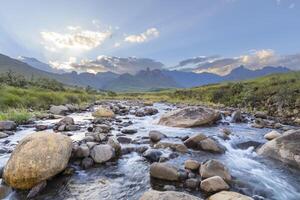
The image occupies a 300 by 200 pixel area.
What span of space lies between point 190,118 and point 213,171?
1662 cm

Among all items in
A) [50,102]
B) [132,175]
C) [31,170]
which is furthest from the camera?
[50,102]

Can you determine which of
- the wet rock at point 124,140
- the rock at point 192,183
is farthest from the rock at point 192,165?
the wet rock at point 124,140

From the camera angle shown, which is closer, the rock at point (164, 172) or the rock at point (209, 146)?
the rock at point (164, 172)

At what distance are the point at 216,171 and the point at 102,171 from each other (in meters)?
5.48

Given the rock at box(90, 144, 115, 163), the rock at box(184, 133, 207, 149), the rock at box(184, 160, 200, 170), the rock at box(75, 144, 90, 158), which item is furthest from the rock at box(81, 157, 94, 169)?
the rock at box(184, 133, 207, 149)

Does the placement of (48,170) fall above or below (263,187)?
above

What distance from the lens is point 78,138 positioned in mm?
20406

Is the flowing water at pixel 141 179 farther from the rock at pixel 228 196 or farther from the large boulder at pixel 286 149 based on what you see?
the rock at pixel 228 196

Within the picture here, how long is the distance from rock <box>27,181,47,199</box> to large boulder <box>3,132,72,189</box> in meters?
0.19

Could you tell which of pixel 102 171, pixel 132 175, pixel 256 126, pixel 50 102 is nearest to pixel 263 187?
pixel 132 175

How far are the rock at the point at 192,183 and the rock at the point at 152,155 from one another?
12.0 feet

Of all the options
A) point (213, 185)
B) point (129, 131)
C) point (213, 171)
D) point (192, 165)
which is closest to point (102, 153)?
point (192, 165)

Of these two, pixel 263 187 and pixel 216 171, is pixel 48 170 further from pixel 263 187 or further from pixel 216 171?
pixel 263 187

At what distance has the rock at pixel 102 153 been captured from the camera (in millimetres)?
15000
